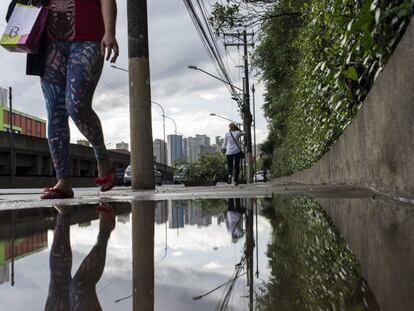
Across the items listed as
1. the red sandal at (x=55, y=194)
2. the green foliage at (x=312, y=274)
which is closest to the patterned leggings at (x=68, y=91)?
the red sandal at (x=55, y=194)

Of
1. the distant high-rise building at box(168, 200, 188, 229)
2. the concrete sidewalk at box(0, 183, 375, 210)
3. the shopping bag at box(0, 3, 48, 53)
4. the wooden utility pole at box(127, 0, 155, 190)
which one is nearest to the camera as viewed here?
the distant high-rise building at box(168, 200, 188, 229)

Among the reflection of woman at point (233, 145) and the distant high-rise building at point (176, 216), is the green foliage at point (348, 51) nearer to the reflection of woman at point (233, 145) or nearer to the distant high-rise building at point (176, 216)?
the distant high-rise building at point (176, 216)

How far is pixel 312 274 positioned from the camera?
4.82 ft

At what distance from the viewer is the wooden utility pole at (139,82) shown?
8047 mm

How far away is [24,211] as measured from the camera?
3.78 meters

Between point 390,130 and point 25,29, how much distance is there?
10.1 feet

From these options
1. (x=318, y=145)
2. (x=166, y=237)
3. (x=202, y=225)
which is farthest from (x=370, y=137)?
(x=318, y=145)

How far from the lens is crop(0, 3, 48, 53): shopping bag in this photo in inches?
166

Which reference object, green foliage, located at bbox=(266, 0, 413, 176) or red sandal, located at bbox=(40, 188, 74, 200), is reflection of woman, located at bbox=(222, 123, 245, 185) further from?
red sandal, located at bbox=(40, 188, 74, 200)

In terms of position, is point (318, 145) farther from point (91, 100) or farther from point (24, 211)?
point (24, 211)

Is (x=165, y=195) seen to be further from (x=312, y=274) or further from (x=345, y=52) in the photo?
(x=312, y=274)

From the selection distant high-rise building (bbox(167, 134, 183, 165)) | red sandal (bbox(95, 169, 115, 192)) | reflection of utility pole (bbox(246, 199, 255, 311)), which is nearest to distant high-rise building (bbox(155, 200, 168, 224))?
reflection of utility pole (bbox(246, 199, 255, 311))

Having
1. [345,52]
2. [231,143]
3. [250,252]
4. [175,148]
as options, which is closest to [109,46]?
[345,52]

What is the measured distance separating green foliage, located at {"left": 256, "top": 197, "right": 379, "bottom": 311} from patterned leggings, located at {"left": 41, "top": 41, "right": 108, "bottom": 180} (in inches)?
101
